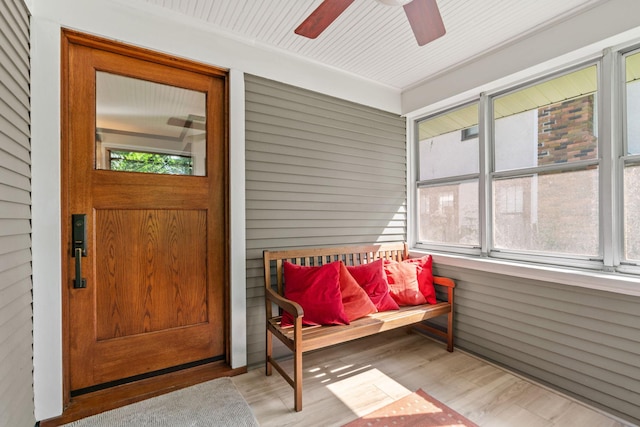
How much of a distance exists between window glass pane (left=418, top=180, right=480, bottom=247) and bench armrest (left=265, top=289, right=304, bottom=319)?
1.94 m

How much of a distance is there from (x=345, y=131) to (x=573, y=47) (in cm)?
186

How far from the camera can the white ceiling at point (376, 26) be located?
2.11 m

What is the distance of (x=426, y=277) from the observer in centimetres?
303

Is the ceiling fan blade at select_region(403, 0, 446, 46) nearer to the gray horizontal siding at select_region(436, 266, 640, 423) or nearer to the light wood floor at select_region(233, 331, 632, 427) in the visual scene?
the gray horizontal siding at select_region(436, 266, 640, 423)

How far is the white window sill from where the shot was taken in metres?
1.94

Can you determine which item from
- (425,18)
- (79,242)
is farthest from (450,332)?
(79,242)

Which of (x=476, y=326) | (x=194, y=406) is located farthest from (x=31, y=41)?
(x=476, y=326)

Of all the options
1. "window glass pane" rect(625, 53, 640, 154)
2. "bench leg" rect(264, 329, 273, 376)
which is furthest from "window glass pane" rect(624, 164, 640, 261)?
"bench leg" rect(264, 329, 273, 376)

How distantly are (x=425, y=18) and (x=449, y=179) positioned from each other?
6.13 ft

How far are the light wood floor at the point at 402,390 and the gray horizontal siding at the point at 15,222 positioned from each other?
127 centimetres

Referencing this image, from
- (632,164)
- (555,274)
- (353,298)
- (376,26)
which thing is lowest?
(353,298)

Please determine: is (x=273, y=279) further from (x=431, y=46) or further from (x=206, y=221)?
(x=431, y=46)

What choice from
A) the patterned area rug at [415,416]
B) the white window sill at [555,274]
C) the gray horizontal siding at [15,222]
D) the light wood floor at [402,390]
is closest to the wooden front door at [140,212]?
the gray horizontal siding at [15,222]

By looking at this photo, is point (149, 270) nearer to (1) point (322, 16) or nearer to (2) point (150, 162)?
(2) point (150, 162)
